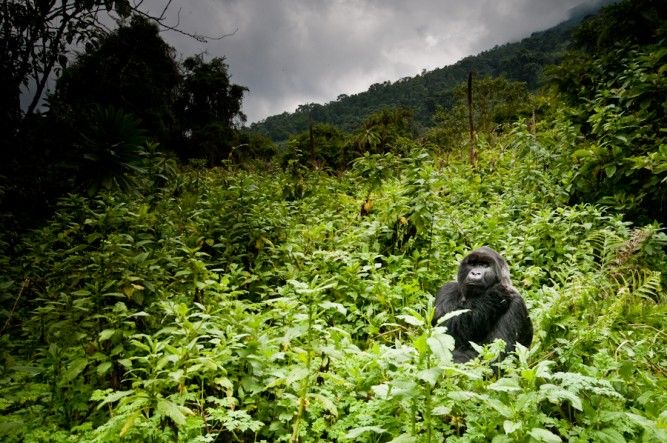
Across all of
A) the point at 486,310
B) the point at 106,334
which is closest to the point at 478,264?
the point at 486,310

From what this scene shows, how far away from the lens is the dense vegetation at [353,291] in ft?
6.40

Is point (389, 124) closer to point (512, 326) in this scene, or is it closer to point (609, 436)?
point (512, 326)

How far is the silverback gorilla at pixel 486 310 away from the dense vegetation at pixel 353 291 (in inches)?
7.1

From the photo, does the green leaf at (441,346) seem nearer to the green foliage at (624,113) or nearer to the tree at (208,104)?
the green foliage at (624,113)

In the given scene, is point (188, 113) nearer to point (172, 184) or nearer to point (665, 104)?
point (172, 184)

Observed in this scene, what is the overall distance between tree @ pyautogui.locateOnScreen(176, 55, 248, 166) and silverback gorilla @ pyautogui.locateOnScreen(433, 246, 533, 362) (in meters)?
23.8

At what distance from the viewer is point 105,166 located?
5.07 metres

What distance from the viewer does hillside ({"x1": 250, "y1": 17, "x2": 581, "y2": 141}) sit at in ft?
149

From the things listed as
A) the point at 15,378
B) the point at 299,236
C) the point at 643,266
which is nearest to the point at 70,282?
the point at 15,378

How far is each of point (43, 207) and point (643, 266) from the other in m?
8.37

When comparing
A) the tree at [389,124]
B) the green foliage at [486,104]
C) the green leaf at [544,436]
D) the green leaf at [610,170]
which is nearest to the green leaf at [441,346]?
the green leaf at [544,436]

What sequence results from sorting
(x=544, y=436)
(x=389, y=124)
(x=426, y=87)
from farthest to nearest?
(x=426, y=87) → (x=389, y=124) → (x=544, y=436)

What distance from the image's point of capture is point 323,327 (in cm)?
331

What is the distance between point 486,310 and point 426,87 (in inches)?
2314
